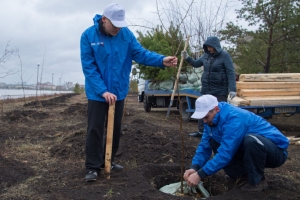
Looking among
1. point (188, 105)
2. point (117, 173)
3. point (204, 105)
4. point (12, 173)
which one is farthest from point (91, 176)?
point (188, 105)

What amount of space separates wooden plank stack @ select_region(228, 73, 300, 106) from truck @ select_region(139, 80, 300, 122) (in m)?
0.11

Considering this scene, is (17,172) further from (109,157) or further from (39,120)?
(39,120)

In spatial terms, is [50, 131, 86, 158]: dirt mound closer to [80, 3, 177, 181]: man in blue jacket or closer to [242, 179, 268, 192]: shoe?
[80, 3, 177, 181]: man in blue jacket

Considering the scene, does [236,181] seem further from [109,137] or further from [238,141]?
[109,137]

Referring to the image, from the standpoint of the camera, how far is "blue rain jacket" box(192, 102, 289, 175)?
3000 mm

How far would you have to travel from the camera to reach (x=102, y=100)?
3479mm

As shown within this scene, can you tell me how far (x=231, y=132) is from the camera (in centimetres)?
300

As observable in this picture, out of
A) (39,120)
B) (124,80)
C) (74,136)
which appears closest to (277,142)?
(124,80)

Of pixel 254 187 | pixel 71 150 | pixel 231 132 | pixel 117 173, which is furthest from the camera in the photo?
pixel 71 150

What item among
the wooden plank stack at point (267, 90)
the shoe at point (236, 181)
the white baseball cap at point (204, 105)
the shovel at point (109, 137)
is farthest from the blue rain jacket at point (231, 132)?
the wooden plank stack at point (267, 90)

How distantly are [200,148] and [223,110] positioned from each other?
54 cm

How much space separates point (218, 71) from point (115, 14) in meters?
3.00

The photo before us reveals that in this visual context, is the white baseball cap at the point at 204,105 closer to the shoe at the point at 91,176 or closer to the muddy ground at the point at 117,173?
the muddy ground at the point at 117,173

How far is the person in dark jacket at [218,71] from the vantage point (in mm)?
5715
